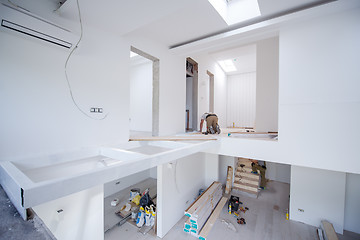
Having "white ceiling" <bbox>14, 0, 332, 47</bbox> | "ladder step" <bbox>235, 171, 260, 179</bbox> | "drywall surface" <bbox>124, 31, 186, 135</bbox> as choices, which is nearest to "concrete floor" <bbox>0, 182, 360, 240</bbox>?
"ladder step" <bbox>235, 171, 260, 179</bbox>

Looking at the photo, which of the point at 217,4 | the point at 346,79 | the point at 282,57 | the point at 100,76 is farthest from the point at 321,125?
the point at 100,76

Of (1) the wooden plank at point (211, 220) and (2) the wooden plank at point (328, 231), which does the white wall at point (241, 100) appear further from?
(2) the wooden plank at point (328, 231)

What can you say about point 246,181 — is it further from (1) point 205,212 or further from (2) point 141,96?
(2) point 141,96

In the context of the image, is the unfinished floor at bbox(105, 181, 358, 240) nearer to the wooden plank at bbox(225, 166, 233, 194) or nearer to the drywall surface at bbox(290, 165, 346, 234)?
the drywall surface at bbox(290, 165, 346, 234)

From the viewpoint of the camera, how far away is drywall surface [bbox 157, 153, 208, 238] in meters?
3.52

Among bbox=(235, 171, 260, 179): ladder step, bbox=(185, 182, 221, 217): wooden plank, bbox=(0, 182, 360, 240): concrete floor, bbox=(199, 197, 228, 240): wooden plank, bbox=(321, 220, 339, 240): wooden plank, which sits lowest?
bbox=(0, 182, 360, 240): concrete floor

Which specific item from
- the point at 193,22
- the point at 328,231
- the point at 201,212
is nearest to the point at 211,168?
the point at 201,212

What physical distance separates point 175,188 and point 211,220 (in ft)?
4.47

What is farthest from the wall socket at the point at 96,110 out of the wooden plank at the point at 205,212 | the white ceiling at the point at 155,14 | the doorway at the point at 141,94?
the doorway at the point at 141,94

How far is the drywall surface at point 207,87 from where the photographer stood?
5695mm

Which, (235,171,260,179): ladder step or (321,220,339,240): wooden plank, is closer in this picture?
(321,220,339,240): wooden plank

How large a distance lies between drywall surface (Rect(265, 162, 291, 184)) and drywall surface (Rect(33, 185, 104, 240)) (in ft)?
22.9

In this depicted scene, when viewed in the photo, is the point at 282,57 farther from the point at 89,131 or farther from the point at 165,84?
the point at 89,131

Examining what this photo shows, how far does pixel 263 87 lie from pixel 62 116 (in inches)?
239
